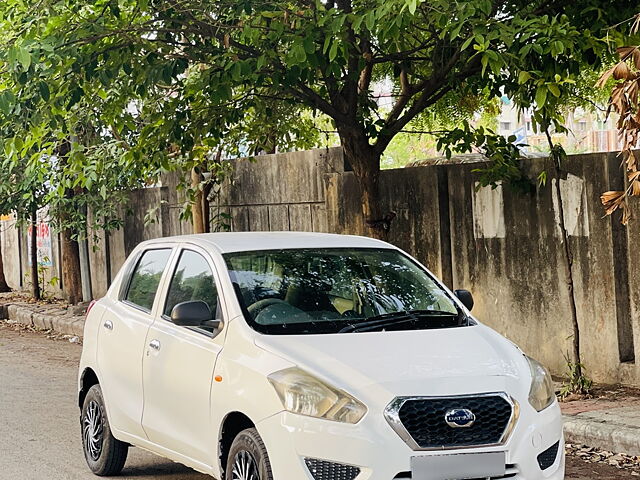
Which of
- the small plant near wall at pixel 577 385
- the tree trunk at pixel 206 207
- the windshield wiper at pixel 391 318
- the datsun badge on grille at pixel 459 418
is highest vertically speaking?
the tree trunk at pixel 206 207

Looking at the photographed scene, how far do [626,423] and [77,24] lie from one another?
5.45 metres

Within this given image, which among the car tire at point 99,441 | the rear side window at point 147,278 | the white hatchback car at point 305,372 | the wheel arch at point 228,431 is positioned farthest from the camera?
the car tire at point 99,441

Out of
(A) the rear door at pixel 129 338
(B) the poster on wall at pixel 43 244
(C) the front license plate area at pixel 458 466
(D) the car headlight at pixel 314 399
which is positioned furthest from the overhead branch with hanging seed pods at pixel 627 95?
(B) the poster on wall at pixel 43 244

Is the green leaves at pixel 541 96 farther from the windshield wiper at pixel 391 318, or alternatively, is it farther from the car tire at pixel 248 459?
the car tire at pixel 248 459

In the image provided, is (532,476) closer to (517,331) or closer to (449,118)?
(517,331)

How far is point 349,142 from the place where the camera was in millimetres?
11227

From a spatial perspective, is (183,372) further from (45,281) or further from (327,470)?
(45,281)

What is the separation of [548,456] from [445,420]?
69 cm

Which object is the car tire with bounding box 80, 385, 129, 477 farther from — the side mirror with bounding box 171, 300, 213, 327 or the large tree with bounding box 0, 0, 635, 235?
the large tree with bounding box 0, 0, 635, 235

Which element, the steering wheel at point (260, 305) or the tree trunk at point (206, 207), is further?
the tree trunk at point (206, 207)

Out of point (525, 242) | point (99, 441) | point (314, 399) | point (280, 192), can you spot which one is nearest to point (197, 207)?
point (280, 192)

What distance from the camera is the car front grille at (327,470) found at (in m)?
5.21

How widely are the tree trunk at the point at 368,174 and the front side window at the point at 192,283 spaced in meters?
4.40

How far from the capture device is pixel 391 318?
6363 mm
